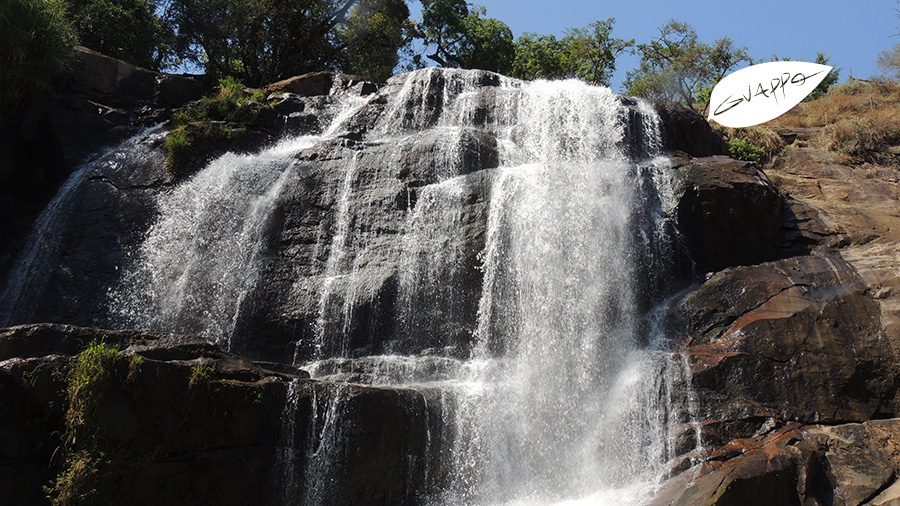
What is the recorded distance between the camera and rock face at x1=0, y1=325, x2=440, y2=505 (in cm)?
792

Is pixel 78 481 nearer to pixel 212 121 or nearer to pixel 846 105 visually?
pixel 212 121

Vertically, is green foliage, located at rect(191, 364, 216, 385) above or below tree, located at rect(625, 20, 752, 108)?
below

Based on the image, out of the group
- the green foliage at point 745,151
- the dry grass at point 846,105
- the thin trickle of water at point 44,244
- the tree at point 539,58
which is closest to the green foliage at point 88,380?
the thin trickle of water at point 44,244

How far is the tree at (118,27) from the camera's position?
20.7 m

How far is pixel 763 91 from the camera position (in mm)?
16281

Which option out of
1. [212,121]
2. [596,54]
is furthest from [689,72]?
[212,121]

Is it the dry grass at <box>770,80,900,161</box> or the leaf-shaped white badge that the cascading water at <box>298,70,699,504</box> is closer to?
the leaf-shaped white badge

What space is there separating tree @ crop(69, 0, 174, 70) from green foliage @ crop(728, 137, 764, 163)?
51.9ft

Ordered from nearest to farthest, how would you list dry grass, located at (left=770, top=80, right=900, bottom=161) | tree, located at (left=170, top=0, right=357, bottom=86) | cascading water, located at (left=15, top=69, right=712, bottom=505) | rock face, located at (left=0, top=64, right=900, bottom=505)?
rock face, located at (left=0, top=64, right=900, bottom=505)
cascading water, located at (left=15, top=69, right=712, bottom=505)
dry grass, located at (left=770, top=80, right=900, bottom=161)
tree, located at (left=170, top=0, right=357, bottom=86)

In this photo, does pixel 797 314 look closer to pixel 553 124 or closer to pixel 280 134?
pixel 553 124

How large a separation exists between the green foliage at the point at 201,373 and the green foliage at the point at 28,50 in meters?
11.1

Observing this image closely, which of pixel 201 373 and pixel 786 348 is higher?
pixel 786 348

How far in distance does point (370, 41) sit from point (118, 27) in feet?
24.5

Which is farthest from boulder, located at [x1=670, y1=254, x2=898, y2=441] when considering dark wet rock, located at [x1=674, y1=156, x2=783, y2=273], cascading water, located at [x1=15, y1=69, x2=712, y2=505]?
dark wet rock, located at [x1=674, y1=156, x2=783, y2=273]
